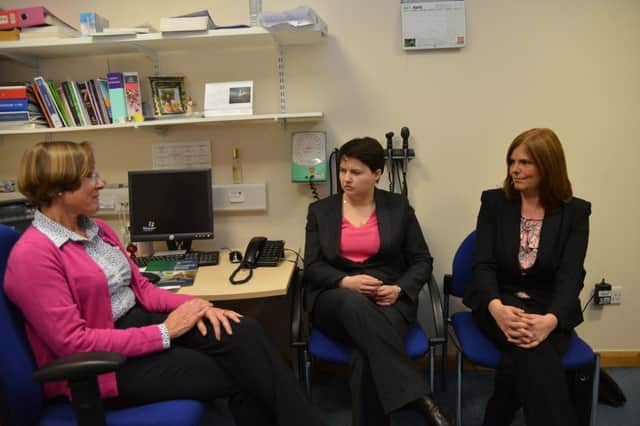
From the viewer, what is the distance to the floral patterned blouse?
1.81 meters

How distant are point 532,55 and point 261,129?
1433mm


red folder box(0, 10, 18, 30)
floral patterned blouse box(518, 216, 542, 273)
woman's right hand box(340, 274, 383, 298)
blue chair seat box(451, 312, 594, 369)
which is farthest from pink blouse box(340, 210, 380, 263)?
red folder box(0, 10, 18, 30)

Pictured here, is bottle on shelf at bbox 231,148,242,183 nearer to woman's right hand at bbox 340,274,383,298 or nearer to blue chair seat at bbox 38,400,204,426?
woman's right hand at bbox 340,274,383,298

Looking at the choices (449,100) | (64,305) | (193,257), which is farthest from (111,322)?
(449,100)

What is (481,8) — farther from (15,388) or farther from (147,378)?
(15,388)

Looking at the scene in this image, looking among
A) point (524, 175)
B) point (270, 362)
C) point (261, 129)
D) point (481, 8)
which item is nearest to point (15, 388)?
point (270, 362)

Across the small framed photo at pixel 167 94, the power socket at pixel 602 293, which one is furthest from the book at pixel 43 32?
the power socket at pixel 602 293

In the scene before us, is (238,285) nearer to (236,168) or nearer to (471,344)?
(236,168)

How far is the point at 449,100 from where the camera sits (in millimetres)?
2275

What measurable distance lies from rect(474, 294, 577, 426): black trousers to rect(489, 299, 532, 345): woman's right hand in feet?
0.11

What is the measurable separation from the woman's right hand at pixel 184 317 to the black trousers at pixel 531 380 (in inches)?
43.6

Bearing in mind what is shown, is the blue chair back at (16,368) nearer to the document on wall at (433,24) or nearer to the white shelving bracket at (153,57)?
the white shelving bracket at (153,57)

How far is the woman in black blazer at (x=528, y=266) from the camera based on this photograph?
5.31 ft

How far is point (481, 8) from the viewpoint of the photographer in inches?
86.4
